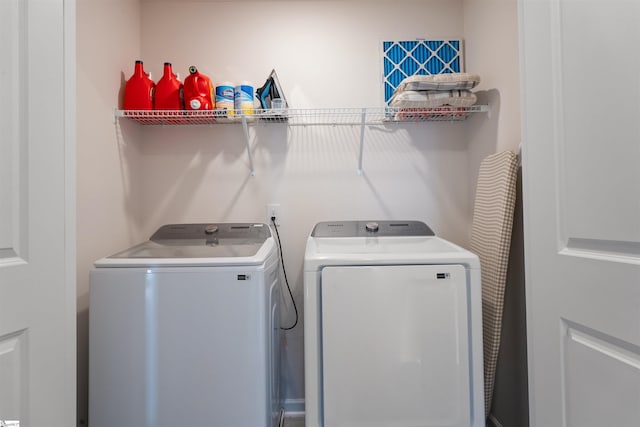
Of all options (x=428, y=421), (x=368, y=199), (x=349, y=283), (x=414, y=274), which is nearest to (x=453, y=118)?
(x=368, y=199)

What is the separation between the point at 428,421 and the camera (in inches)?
46.2

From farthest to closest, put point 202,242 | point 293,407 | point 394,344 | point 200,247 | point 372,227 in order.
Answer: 1. point 293,407
2. point 372,227
3. point 202,242
4. point 200,247
5. point 394,344

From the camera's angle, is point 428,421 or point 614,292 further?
point 428,421

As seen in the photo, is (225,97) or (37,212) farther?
(225,97)

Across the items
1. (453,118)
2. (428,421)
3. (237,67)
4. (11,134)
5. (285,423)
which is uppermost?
(237,67)

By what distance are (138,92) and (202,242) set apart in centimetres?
91

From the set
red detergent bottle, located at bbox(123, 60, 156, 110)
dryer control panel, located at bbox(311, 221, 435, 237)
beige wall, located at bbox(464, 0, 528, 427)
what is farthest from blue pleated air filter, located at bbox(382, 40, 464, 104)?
red detergent bottle, located at bbox(123, 60, 156, 110)

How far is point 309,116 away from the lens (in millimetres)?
1974

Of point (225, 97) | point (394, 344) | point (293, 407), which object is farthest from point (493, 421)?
point (225, 97)

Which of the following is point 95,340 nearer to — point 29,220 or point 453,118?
point 29,220

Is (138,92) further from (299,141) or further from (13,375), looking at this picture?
(13,375)

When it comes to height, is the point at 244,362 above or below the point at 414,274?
below

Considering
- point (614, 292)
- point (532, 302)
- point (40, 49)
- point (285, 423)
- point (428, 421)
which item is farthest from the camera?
point (285, 423)

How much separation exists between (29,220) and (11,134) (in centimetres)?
21
